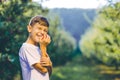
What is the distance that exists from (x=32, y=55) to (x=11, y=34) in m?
4.70

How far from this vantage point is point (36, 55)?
639 cm

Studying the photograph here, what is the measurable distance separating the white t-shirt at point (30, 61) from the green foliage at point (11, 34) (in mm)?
3981

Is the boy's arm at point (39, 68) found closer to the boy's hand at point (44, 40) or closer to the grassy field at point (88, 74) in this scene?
the boy's hand at point (44, 40)

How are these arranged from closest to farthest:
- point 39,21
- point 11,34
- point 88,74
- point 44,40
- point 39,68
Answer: point 39,68, point 44,40, point 39,21, point 11,34, point 88,74

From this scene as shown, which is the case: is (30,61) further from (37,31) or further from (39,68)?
(37,31)

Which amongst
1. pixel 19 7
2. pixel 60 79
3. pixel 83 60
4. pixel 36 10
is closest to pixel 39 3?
pixel 36 10

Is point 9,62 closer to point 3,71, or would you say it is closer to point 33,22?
point 3,71

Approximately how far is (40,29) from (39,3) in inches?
295

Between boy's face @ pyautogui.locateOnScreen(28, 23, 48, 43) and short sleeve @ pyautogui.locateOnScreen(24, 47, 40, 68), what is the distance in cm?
17

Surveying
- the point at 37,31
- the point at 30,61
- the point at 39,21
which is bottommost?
the point at 30,61

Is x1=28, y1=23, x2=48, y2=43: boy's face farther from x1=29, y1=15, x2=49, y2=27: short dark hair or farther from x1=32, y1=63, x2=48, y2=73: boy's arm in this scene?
x1=32, y1=63, x2=48, y2=73: boy's arm

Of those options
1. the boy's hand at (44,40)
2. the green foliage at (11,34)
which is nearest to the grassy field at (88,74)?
the green foliage at (11,34)

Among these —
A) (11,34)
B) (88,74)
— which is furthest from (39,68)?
(88,74)

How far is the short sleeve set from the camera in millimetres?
6312
